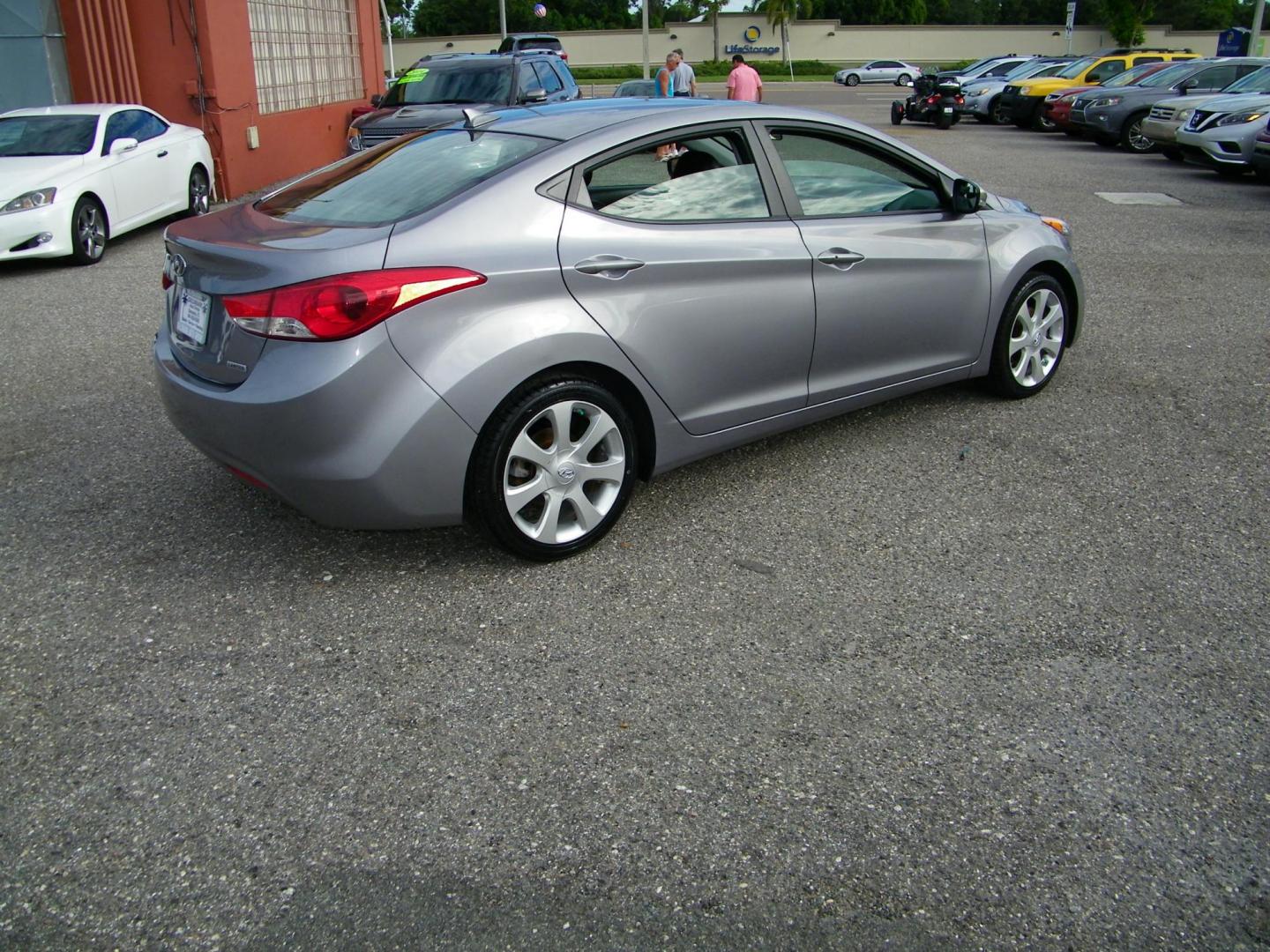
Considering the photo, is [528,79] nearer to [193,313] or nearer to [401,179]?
[401,179]

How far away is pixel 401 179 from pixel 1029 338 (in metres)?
3.29

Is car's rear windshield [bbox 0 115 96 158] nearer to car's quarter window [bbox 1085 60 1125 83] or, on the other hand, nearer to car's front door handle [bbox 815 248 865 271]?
car's front door handle [bbox 815 248 865 271]

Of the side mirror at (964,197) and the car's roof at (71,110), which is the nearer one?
the side mirror at (964,197)

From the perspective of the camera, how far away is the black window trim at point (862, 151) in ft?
15.8

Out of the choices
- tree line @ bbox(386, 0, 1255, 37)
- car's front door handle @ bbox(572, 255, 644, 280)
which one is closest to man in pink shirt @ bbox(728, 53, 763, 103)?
car's front door handle @ bbox(572, 255, 644, 280)

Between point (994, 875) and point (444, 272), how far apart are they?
7.90ft

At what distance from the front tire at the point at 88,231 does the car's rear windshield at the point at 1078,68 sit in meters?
23.8

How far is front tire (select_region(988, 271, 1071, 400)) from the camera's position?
5773 mm

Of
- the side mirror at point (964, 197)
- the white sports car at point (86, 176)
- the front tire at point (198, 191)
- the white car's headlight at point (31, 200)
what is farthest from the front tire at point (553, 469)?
the front tire at point (198, 191)

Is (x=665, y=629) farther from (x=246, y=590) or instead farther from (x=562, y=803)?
(x=246, y=590)

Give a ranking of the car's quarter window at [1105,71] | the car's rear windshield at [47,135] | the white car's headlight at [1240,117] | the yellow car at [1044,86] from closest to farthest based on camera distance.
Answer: the car's rear windshield at [47,135], the white car's headlight at [1240,117], the yellow car at [1044,86], the car's quarter window at [1105,71]

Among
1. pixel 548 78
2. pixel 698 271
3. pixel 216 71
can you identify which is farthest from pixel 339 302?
pixel 548 78

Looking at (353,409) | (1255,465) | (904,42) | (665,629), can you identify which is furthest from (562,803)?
(904,42)

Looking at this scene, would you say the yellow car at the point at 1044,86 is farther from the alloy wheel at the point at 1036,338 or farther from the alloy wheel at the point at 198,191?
the alloy wheel at the point at 1036,338
